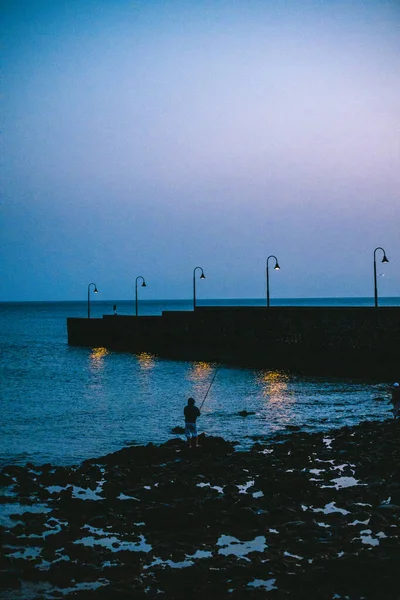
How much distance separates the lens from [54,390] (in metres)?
42.9

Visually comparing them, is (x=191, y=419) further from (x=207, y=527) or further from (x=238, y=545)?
(x=238, y=545)

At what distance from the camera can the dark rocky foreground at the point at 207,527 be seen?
10.8 meters

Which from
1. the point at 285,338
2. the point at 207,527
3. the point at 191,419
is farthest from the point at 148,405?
the point at 207,527

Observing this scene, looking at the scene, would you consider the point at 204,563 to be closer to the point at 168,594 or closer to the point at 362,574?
the point at 168,594

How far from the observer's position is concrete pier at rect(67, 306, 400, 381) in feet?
143

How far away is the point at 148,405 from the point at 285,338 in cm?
1853

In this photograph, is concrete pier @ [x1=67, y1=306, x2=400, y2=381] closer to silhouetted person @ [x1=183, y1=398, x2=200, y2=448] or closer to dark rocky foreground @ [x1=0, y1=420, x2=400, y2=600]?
silhouetted person @ [x1=183, y1=398, x2=200, y2=448]

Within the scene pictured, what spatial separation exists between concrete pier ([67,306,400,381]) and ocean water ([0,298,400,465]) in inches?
108

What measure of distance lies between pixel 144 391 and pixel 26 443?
15.8 m

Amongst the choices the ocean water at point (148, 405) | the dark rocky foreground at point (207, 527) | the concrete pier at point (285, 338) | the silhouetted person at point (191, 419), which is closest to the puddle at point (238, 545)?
the dark rocky foreground at point (207, 527)

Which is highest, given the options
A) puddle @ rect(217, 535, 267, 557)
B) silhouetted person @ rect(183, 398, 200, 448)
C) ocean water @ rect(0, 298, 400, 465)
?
silhouetted person @ rect(183, 398, 200, 448)

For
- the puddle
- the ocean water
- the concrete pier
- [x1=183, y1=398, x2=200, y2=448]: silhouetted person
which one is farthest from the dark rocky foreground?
the concrete pier

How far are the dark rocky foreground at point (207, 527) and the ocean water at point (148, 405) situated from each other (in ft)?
13.1

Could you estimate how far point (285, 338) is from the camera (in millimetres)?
50906
